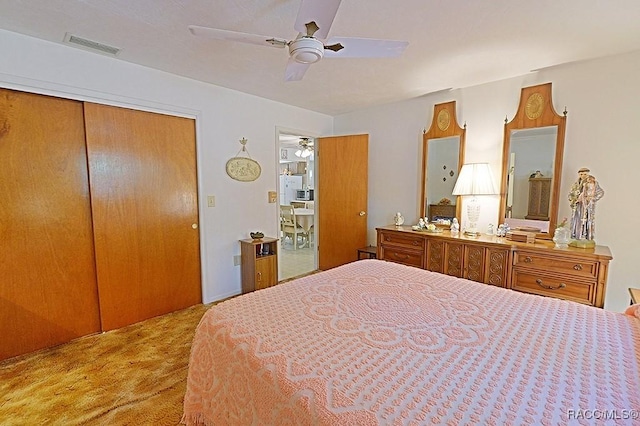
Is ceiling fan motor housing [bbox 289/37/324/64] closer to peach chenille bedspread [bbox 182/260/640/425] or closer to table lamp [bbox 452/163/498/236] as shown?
peach chenille bedspread [bbox 182/260/640/425]

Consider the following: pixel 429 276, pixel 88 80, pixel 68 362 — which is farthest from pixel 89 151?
pixel 429 276

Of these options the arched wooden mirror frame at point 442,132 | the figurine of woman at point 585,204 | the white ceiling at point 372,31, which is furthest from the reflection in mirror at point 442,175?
the figurine of woman at point 585,204

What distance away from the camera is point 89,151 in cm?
245

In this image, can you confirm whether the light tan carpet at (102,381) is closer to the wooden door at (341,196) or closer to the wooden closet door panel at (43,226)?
the wooden closet door panel at (43,226)

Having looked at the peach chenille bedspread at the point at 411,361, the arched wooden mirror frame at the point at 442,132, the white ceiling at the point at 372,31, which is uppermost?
the white ceiling at the point at 372,31

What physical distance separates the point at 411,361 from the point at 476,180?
99.0 inches

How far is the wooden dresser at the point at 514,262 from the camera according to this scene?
2.18 m

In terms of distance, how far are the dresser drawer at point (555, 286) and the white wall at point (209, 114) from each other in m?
2.78

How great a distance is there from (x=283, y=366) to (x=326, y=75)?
8.54 ft

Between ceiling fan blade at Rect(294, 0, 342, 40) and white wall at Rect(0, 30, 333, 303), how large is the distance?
75.6 inches

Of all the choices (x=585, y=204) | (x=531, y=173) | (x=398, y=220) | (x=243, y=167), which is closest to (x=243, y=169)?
(x=243, y=167)

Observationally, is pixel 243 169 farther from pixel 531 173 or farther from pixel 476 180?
pixel 531 173

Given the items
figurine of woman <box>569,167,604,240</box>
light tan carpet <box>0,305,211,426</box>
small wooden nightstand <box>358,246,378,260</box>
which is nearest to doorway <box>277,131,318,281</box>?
small wooden nightstand <box>358,246,378,260</box>

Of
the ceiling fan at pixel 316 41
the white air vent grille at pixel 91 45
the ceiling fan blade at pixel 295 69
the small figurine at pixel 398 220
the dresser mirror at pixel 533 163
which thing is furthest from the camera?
the small figurine at pixel 398 220
